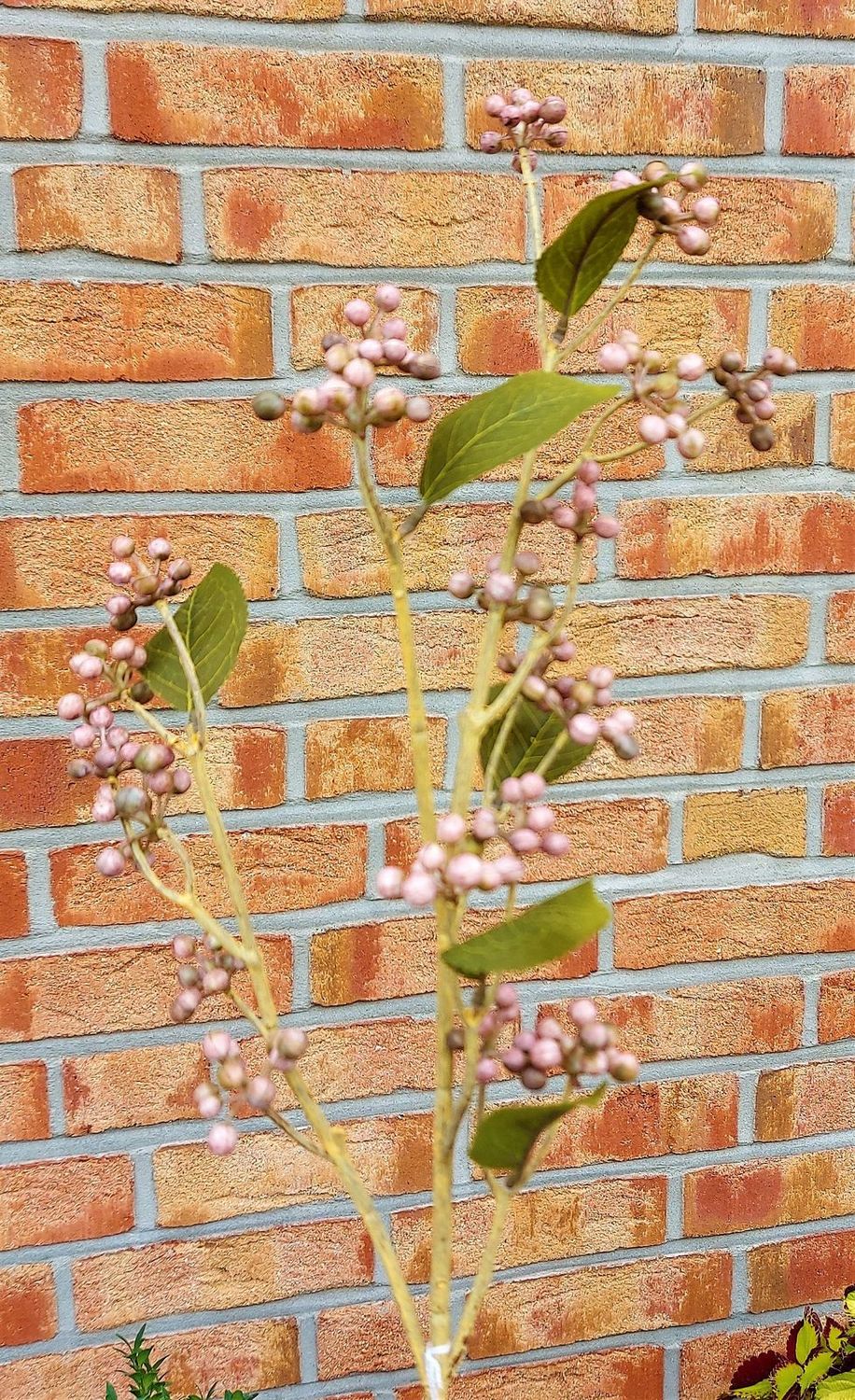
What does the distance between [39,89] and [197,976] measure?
1.87 ft

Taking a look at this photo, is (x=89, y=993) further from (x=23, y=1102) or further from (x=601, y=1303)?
(x=601, y=1303)

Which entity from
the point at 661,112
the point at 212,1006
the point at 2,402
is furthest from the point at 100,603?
the point at 661,112

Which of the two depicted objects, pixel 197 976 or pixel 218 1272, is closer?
pixel 197 976

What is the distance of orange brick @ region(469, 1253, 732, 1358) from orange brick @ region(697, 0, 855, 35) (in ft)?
3.17

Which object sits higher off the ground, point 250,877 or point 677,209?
point 677,209

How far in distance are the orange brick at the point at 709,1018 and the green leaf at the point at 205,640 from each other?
1.62ft

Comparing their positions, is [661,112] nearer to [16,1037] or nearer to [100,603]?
[100,603]

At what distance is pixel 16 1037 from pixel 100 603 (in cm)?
32

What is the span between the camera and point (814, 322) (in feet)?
2.77

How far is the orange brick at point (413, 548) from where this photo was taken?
0.79 m

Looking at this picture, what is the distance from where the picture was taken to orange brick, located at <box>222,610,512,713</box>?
2.62ft

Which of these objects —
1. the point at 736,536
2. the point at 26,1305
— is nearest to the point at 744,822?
the point at 736,536

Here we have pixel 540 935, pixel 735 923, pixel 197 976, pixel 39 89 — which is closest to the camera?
pixel 540 935

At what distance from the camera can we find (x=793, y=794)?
904 mm
